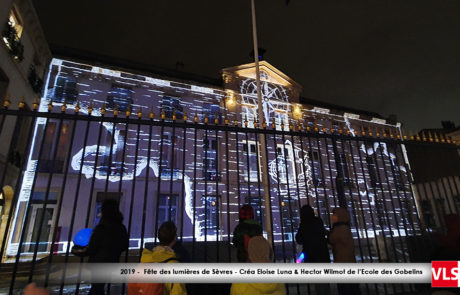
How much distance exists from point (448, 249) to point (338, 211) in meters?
1.45

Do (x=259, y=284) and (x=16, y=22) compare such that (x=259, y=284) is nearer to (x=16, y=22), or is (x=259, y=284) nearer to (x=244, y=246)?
(x=244, y=246)

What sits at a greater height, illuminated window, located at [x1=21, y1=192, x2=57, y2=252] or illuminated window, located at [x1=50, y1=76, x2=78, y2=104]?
illuminated window, located at [x1=50, y1=76, x2=78, y2=104]

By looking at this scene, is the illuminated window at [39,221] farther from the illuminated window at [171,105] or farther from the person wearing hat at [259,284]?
the person wearing hat at [259,284]

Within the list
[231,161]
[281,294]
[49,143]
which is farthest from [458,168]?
[49,143]

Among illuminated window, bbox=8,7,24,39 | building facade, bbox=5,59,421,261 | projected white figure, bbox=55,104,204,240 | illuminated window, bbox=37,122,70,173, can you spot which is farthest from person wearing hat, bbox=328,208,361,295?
illuminated window, bbox=8,7,24,39

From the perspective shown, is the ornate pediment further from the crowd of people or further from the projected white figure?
the crowd of people

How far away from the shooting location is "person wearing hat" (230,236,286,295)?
2.56 m

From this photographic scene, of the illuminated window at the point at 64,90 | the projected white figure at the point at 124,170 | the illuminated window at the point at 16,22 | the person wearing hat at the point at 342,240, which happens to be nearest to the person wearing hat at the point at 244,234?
the person wearing hat at the point at 342,240

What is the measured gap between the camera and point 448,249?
10.5ft

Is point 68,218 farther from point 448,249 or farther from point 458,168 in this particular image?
point 458,168

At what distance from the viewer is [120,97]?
1457 centimetres

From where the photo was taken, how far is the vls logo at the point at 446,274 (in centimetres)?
309
